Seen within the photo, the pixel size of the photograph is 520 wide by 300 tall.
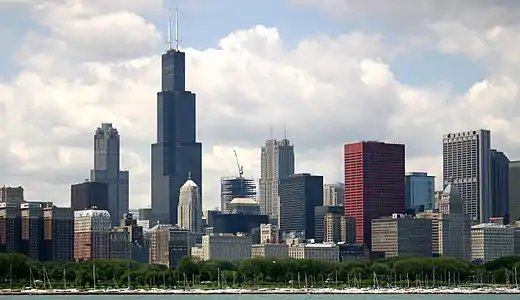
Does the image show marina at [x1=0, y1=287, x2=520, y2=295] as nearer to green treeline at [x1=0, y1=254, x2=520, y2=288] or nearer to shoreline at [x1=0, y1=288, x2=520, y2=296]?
shoreline at [x1=0, y1=288, x2=520, y2=296]

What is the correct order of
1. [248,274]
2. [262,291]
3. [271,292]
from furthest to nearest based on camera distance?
[248,274] < [262,291] < [271,292]

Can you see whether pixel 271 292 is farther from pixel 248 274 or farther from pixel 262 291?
pixel 248 274

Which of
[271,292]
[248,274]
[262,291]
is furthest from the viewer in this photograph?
[248,274]

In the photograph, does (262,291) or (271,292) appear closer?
(271,292)

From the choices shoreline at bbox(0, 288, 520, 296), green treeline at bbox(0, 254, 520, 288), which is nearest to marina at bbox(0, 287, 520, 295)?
shoreline at bbox(0, 288, 520, 296)

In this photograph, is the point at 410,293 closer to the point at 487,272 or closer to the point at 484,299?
the point at 484,299

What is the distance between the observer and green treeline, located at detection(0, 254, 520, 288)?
170 m

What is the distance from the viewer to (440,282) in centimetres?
18188

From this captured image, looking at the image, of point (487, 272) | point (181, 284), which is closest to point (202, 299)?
point (181, 284)

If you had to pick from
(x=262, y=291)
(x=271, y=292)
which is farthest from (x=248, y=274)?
(x=271, y=292)

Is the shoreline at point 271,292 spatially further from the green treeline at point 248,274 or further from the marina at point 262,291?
the green treeline at point 248,274

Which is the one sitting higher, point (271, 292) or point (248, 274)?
point (248, 274)

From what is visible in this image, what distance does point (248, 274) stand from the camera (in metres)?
179

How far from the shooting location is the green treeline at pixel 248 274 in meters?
170
